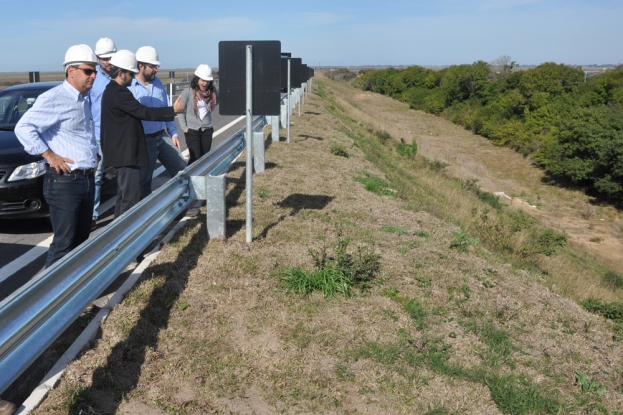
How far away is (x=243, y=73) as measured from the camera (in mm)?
5895

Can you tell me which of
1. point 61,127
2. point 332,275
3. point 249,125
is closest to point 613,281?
point 332,275

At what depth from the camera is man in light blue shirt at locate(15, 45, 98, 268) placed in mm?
4340

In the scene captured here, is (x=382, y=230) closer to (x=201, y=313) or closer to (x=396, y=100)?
(x=201, y=313)

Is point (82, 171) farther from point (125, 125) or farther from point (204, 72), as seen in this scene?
point (204, 72)

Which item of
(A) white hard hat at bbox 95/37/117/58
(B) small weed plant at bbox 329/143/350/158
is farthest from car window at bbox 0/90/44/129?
(B) small weed plant at bbox 329/143/350/158

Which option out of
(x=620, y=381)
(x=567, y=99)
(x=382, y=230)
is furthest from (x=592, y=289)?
(x=567, y=99)

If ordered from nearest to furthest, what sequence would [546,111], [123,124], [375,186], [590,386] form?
[590,386], [123,124], [375,186], [546,111]

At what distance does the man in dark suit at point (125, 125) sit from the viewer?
17.7 feet

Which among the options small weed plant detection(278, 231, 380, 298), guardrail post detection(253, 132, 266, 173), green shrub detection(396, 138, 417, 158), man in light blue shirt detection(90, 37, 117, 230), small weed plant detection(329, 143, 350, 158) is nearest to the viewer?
small weed plant detection(278, 231, 380, 298)

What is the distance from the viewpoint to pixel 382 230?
7.45m

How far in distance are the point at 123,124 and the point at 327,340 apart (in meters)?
2.78

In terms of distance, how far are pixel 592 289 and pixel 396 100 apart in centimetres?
6708

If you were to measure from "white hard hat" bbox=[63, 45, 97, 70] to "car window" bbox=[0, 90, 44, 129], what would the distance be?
13.0ft

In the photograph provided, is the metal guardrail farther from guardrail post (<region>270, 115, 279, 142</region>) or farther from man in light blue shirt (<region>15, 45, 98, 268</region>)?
guardrail post (<region>270, 115, 279, 142</region>)
